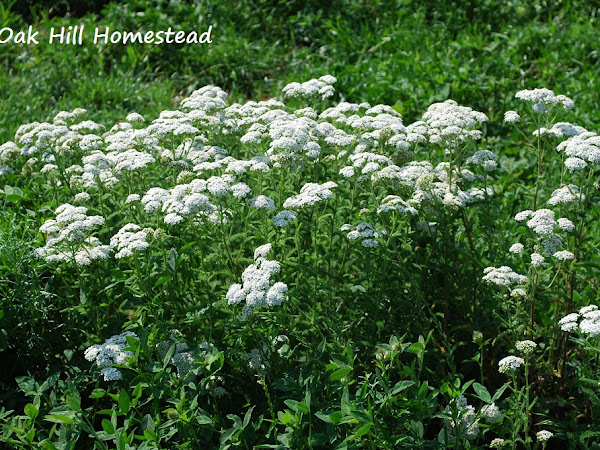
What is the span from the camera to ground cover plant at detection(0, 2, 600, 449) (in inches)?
115

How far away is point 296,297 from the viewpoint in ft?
10.9

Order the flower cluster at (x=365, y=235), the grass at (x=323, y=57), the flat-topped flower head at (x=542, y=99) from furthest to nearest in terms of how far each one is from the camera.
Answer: the grass at (x=323, y=57) < the flat-topped flower head at (x=542, y=99) < the flower cluster at (x=365, y=235)

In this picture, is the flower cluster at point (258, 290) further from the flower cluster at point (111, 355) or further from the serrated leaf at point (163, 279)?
the flower cluster at point (111, 355)

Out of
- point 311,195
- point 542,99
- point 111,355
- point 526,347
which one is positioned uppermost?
point 542,99

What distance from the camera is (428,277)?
12.1 ft

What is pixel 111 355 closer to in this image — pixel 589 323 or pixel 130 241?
pixel 130 241

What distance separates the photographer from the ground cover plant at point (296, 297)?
2928 mm

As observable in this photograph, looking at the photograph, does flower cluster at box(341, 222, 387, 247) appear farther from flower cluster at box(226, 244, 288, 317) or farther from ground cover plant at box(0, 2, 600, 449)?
flower cluster at box(226, 244, 288, 317)

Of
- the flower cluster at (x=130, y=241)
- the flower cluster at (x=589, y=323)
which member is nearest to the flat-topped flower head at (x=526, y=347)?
the flower cluster at (x=589, y=323)

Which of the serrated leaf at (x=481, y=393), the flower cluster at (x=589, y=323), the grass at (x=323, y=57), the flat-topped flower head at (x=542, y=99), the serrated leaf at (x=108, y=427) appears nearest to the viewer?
the flower cluster at (x=589, y=323)

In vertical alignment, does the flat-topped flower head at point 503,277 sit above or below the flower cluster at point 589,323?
below

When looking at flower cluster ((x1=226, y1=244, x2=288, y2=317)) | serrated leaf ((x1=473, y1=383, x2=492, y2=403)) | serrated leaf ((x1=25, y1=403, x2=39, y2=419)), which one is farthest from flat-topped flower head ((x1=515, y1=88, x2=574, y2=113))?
serrated leaf ((x1=25, y1=403, x2=39, y2=419))

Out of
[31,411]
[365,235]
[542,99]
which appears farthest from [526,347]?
[31,411]

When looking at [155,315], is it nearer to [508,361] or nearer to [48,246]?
[48,246]
